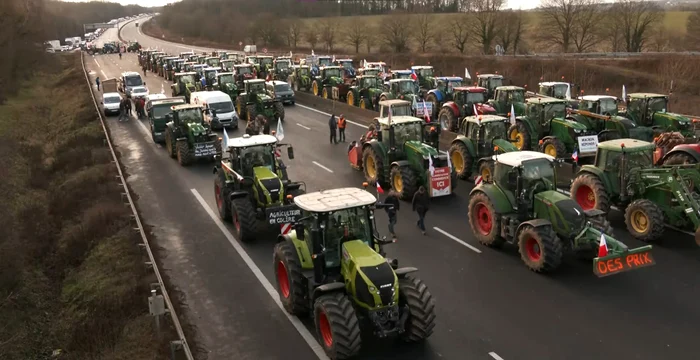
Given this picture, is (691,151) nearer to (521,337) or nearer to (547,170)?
(547,170)

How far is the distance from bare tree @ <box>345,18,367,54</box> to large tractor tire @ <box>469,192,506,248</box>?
61.7 m

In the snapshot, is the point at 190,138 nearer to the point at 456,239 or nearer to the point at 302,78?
the point at 456,239

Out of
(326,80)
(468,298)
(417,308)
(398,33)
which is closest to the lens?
(417,308)

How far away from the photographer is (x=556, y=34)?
201 feet

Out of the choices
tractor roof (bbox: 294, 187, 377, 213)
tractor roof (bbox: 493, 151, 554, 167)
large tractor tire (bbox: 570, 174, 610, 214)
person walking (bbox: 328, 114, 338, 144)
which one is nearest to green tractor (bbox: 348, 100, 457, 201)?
tractor roof (bbox: 493, 151, 554, 167)

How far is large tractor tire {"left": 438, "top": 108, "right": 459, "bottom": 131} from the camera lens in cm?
2998

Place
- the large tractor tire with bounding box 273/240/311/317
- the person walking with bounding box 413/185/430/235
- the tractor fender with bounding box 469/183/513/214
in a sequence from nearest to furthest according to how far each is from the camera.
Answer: the large tractor tire with bounding box 273/240/311/317, the tractor fender with bounding box 469/183/513/214, the person walking with bounding box 413/185/430/235

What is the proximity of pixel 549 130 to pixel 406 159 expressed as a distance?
7.12 meters

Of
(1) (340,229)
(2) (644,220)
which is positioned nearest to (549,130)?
(2) (644,220)

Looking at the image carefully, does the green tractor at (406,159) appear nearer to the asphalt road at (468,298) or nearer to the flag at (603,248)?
the asphalt road at (468,298)

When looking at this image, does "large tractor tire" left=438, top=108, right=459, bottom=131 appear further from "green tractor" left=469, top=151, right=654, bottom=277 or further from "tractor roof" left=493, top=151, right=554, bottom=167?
"tractor roof" left=493, top=151, right=554, bottom=167

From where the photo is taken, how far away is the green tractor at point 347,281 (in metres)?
9.64

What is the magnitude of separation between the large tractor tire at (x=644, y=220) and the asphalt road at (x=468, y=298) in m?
0.34

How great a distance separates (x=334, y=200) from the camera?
10.8 m
